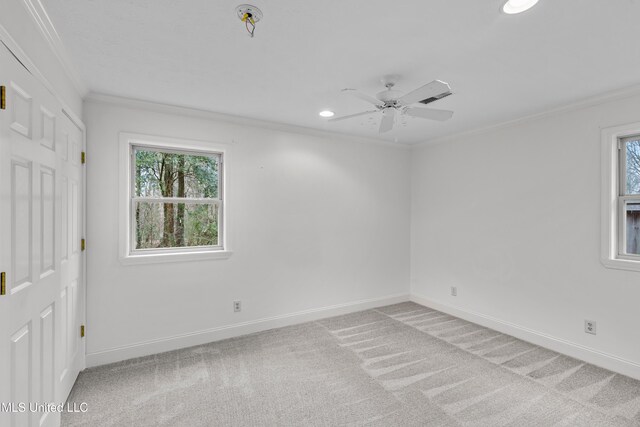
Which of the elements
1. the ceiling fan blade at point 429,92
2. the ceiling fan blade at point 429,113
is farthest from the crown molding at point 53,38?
the ceiling fan blade at point 429,113

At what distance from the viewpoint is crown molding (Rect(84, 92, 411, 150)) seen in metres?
2.88

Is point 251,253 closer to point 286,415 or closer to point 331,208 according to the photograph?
point 331,208

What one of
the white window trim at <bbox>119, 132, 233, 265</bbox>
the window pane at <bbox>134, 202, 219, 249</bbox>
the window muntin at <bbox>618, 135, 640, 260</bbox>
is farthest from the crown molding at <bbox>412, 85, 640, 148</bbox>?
the window pane at <bbox>134, 202, 219, 249</bbox>

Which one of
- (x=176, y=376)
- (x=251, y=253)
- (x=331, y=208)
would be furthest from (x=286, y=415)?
(x=331, y=208)

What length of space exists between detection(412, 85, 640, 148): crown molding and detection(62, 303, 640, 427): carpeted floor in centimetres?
241

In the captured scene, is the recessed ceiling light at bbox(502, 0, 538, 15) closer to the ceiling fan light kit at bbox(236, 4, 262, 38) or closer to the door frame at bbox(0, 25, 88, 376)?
the ceiling fan light kit at bbox(236, 4, 262, 38)

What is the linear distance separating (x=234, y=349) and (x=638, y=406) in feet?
10.9

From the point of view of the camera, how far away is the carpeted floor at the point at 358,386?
2.18 m

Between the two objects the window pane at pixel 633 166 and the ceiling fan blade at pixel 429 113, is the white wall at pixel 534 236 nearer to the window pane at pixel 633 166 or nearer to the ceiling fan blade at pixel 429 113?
the window pane at pixel 633 166

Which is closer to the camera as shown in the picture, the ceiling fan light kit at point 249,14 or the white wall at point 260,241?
the ceiling fan light kit at point 249,14

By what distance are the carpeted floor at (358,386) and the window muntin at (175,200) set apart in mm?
1117

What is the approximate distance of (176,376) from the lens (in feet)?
8.88

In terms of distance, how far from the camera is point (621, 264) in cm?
278

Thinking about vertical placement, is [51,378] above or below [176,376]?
above
